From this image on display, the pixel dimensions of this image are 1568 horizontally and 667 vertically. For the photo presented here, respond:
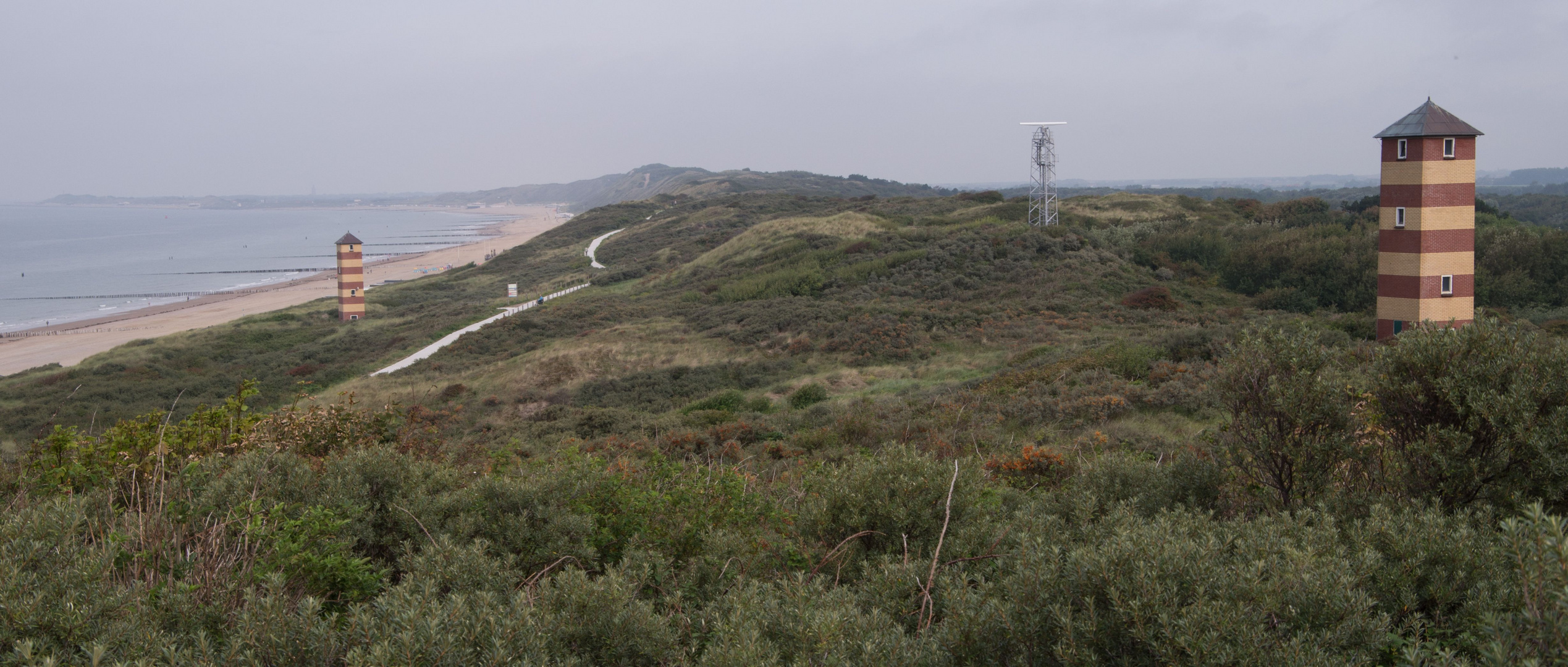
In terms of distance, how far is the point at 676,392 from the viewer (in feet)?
65.2

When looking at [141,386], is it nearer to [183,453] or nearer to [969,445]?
[183,453]

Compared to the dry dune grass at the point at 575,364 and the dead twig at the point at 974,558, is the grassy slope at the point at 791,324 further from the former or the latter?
the dead twig at the point at 974,558

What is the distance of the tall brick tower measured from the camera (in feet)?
44.0

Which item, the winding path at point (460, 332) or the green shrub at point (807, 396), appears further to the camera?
the winding path at point (460, 332)

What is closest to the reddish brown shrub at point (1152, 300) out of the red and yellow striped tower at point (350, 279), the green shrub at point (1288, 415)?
the green shrub at point (1288, 415)

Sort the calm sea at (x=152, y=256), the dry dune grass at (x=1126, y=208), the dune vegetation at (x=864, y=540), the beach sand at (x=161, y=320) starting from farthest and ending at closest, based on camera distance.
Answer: the calm sea at (x=152, y=256) → the dry dune grass at (x=1126, y=208) → the beach sand at (x=161, y=320) → the dune vegetation at (x=864, y=540)

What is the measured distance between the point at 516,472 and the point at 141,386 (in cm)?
2719

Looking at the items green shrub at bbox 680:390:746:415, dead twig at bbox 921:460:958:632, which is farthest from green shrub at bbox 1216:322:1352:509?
green shrub at bbox 680:390:746:415

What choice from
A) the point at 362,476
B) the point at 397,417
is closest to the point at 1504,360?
the point at 362,476

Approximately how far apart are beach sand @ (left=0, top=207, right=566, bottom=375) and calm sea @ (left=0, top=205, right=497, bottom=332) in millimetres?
3269

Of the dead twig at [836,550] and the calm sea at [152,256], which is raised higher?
the calm sea at [152,256]

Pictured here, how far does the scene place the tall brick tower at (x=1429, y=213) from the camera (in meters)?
13.4

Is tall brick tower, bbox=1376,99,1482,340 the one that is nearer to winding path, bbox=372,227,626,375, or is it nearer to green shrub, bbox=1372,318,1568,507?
green shrub, bbox=1372,318,1568,507

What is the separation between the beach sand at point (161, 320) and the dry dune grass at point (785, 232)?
1094 inches
